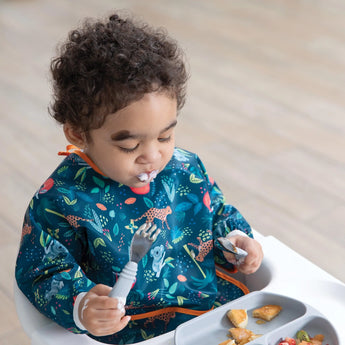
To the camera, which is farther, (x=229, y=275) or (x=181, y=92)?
(x=229, y=275)

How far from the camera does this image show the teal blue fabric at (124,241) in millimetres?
896

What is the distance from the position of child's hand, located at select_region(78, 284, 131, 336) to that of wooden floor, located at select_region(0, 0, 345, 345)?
0.61m

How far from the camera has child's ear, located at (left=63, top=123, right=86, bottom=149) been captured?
922 mm

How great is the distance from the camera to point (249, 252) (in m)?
0.97

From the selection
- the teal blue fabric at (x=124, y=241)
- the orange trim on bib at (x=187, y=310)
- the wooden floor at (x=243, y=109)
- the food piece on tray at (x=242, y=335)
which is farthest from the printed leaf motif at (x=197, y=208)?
the wooden floor at (x=243, y=109)

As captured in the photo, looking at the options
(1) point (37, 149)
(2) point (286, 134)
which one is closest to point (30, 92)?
(1) point (37, 149)

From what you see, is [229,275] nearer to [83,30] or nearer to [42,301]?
[42,301]

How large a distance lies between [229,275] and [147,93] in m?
0.37

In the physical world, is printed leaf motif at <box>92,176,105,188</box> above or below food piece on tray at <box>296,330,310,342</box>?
above

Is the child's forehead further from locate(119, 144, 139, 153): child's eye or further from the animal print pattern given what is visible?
the animal print pattern

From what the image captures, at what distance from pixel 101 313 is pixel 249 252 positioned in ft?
0.86

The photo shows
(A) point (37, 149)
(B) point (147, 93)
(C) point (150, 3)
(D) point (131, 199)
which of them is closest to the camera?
(B) point (147, 93)

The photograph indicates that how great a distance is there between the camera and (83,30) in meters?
0.92

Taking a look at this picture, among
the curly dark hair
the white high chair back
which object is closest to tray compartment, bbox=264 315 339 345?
the white high chair back
